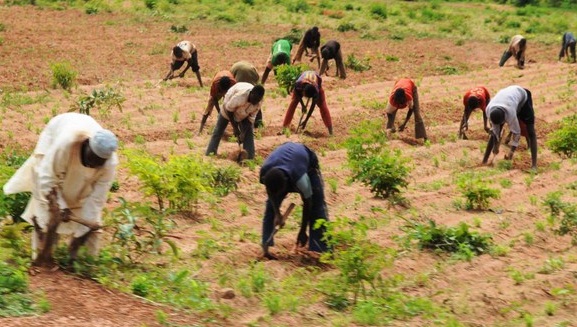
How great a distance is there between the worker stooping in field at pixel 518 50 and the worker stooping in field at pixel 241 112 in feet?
37.8

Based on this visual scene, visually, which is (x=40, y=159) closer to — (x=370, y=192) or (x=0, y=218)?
(x=0, y=218)

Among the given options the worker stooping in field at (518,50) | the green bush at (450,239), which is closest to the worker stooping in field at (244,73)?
the green bush at (450,239)

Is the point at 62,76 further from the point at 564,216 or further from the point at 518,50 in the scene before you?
the point at 518,50

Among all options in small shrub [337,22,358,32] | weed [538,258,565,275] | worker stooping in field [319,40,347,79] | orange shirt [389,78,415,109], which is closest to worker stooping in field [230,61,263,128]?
orange shirt [389,78,415,109]

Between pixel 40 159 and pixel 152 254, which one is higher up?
pixel 40 159

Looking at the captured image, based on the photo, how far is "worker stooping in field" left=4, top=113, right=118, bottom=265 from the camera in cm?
739

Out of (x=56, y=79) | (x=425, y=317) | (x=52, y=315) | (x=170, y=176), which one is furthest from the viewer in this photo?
(x=56, y=79)

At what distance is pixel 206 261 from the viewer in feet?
29.7

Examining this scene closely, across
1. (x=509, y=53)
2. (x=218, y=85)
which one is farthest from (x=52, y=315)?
(x=509, y=53)

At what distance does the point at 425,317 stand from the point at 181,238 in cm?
Answer: 237

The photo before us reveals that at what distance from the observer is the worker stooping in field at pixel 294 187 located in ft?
28.8

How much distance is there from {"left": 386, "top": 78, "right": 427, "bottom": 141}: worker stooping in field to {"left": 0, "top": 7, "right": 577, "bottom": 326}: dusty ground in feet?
1.05

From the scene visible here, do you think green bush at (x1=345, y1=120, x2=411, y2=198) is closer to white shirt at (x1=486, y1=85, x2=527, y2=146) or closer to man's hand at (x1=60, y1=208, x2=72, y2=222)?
white shirt at (x1=486, y1=85, x2=527, y2=146)

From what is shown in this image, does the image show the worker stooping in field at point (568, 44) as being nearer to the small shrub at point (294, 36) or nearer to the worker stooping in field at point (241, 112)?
the small shrub at point (294, 36)
